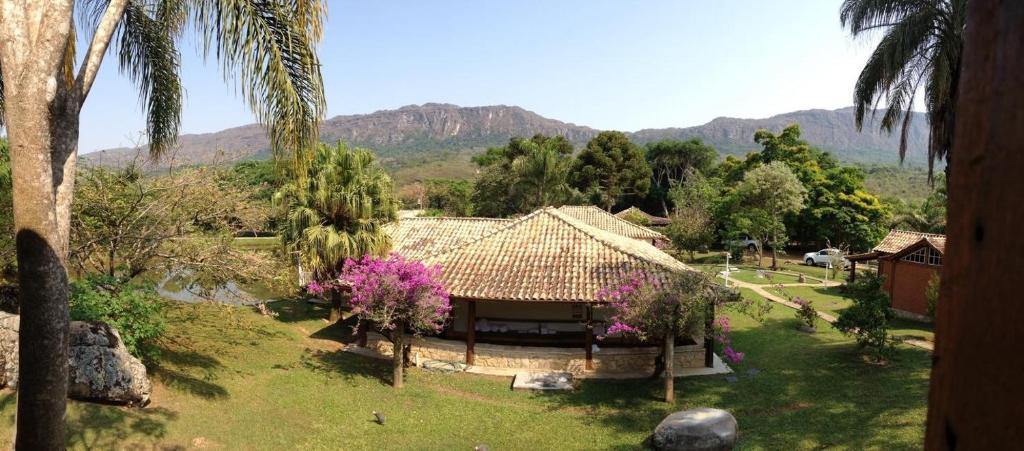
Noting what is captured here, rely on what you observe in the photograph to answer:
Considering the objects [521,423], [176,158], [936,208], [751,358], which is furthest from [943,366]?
[936,208]

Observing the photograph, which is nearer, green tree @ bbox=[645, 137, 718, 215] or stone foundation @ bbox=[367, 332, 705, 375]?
stone foundation @ bbox=[367, 332, 705, 375]

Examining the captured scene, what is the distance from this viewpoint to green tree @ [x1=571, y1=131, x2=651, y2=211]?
57.4m

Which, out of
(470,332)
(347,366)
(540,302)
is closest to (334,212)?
(347,366)

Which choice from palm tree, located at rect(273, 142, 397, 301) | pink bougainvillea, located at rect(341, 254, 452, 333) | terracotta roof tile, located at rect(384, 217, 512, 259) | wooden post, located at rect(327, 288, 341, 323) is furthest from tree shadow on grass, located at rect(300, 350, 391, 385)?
terracotta roof tile, located at rect(384, 217, 512, 259)

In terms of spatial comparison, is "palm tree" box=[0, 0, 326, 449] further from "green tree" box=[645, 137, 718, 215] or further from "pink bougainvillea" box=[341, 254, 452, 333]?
"green tree" box=[645, 137, 718, 215]

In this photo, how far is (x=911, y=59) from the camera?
13.4 meters

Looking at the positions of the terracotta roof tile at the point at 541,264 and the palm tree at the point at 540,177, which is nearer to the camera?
the terracotta roof tile at the point at 541,264

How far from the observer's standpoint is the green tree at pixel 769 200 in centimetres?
3994

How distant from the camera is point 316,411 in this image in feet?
41.7

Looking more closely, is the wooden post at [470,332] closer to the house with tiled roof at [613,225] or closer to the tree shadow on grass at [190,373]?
the tree shadow on grass at [190,373]

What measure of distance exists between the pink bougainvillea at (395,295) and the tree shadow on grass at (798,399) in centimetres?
398

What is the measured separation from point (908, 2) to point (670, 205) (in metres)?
59.0

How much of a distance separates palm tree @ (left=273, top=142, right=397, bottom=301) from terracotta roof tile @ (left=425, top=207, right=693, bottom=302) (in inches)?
123

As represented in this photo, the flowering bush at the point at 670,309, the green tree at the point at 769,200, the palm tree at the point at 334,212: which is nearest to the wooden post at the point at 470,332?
the flowering bush at the point at 670,309
